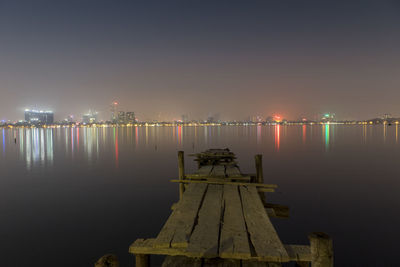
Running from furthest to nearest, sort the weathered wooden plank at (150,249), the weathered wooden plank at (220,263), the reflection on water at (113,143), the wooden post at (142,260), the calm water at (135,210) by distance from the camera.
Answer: the reflection on water at (113,143)
the calm water at (135,210)
the wooden post at (142,260)
the weathered wooden plank at (150,249)
the weathered wooden plank at (220,263)

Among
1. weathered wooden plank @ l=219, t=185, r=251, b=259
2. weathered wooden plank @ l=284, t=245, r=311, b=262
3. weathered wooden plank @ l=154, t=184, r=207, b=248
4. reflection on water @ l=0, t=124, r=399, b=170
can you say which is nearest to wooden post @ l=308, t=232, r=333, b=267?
weathered wooden plank @ l=284, t=245, r=311, b=262

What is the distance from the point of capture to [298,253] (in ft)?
13.6

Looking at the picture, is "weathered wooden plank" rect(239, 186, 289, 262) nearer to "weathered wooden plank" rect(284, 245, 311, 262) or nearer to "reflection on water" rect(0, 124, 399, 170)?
"weathered wooden plank" rect(284, 245, 311, 262)

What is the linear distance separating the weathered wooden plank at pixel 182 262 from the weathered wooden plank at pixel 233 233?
1.53 ft

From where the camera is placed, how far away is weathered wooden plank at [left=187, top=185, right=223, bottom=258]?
159 inches

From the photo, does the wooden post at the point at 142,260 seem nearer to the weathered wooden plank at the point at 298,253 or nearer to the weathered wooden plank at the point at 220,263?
Answer: the weathered wooden plank at the point at 220,263

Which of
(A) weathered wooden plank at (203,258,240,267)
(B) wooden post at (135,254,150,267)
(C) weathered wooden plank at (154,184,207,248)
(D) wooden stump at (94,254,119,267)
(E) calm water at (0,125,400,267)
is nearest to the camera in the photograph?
(D) wooden stump at (94,254,119,267)

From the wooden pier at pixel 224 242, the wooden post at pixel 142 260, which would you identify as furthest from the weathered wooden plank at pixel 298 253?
the wooden post at pixel 142 260

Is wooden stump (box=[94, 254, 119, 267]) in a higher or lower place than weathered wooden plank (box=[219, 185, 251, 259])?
higher

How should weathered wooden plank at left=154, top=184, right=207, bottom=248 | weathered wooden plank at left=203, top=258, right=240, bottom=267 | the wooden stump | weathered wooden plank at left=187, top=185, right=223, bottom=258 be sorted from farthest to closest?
1. weathered wooden plank at left=154, top=184, right=207, bottom=248
2. weathered wooden plank at left=187, top=185, right=223, bottom=258
3. weathered wooden plank at left=203, top=258, right=240, bottom=267
4. the wooden stump

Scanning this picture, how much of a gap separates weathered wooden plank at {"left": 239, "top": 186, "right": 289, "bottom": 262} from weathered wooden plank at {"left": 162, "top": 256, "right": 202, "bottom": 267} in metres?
1.07

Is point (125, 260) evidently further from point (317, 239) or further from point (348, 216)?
point (348, 216)

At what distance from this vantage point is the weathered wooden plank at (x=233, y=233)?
13.0 ft

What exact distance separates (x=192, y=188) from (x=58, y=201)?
43.4ft
